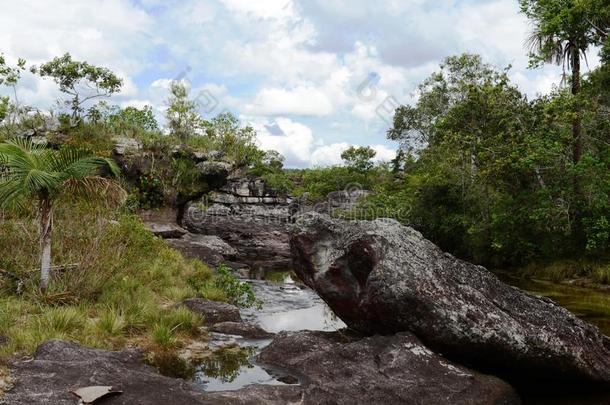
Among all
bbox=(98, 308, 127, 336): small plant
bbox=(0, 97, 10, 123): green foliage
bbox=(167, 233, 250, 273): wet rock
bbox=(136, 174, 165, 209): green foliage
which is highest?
bbox=(0, 97, 10, 123): green foliage

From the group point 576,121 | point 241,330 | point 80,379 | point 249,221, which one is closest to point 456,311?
point 241,330

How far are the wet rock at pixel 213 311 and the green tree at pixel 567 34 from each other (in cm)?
1583

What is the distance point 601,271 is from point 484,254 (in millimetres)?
8654

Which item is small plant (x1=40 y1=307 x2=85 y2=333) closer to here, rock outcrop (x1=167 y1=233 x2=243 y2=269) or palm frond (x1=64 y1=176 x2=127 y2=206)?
palm frond (x1=64 y1=176 x2=127 y2=206)

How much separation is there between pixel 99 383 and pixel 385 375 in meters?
4.46

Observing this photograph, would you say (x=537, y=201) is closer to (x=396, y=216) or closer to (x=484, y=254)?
(x=484, y=254)

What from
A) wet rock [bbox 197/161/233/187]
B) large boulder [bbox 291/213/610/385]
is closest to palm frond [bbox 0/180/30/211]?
large boulder [bbox 291/213/610/385]

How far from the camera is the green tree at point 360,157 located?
2721 inches

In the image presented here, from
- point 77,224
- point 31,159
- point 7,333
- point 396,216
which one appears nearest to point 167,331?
point 7,333

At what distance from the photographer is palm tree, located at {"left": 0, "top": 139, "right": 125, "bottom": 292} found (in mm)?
11398

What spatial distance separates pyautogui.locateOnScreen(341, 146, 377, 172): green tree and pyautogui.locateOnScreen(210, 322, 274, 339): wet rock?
5706cm

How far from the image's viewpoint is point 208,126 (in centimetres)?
4016

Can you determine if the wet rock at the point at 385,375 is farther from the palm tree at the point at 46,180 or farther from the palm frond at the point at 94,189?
the palm tree at the point at 46,180

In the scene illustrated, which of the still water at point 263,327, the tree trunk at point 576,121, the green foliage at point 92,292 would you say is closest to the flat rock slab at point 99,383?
the still water at point 263,327
